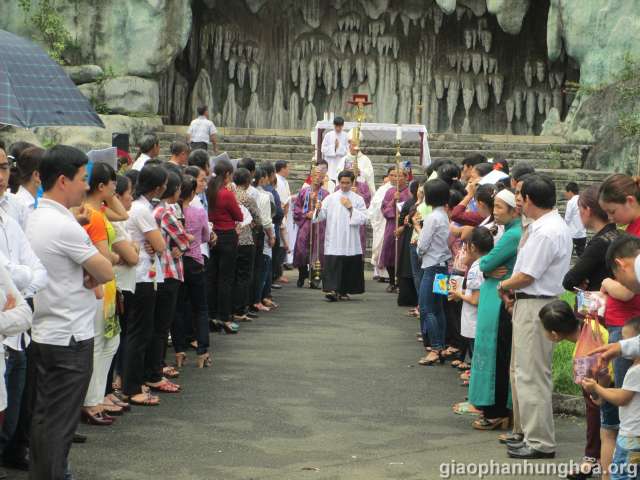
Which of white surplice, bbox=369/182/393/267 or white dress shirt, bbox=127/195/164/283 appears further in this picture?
white surplice, bbox=369/182/393/267

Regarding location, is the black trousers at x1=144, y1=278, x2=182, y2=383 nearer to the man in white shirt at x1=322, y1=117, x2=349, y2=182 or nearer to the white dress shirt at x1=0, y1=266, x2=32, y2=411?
the white dress shirt at x1=0, y1=266, x2=32, y2=411

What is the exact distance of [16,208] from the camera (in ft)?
21.8

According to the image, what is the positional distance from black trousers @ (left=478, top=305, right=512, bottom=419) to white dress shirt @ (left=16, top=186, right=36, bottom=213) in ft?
10.6

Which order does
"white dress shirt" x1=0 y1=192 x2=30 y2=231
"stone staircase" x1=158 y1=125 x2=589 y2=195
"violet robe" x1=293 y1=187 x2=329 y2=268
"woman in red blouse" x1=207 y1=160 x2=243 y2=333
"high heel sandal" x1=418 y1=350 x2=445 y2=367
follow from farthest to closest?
"stone staircase" x1=158 y1=125 x2=589 y2=195 → "violet robe" x1=293 y1=187 x2=329 y2=268 → "woman in red blouse" x1=207 y1=160 x2=243 y2=333 → "high heel sandal" x1=418 y1=350 x2=445 y2=367 → "white dress shirt" x1=0 y1=192 x2=30 y2=231

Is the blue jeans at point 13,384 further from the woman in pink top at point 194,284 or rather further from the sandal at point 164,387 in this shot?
the woman in pink top at point 194,284

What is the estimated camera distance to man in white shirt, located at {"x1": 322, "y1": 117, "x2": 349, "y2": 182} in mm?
21156

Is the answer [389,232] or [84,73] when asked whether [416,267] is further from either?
[84,73]

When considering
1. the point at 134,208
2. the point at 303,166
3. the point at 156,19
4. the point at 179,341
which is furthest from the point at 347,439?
the point at 156,19

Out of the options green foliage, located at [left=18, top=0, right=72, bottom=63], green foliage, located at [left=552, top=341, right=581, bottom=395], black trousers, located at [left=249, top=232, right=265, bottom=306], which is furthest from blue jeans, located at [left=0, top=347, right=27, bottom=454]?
green foliage, located at [left=18, top=0, right=72, bottom=63]

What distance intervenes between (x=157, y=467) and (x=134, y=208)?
2.25 metres

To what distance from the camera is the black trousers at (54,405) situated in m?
5.77

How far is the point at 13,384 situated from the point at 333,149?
15.1 meters

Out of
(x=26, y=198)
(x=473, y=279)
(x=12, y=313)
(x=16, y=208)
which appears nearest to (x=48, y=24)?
(x=473, y=279)

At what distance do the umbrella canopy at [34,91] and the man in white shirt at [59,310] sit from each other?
3.13 meters
